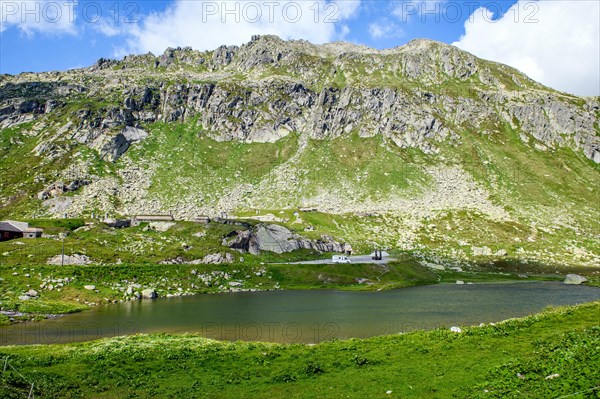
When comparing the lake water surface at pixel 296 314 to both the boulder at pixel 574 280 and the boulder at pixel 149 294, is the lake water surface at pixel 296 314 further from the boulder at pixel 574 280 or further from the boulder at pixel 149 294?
the boulder at pixel 574 280

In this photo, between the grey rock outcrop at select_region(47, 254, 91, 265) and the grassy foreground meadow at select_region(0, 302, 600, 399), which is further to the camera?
the grey rock outcrop at select_region(47, 254, 91, 265)

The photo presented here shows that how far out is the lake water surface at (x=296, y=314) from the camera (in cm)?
5188

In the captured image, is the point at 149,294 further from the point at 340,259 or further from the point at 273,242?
the point at 340,259

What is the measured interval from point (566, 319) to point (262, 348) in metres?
31.0

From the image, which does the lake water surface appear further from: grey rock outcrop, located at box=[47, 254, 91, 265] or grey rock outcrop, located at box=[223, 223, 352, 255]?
grey rock outcrop, located at box=[223, 223, 352, 255]

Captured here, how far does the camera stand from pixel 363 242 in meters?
150

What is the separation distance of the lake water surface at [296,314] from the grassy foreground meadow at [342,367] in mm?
11924

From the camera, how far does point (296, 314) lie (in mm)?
65312

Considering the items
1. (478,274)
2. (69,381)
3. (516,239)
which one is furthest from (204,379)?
(516,239)

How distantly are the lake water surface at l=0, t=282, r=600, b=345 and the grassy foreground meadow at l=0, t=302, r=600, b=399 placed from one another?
11924mm

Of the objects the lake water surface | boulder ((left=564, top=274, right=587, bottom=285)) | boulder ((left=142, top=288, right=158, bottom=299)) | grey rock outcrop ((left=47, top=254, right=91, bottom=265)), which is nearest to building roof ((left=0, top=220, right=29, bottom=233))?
grey rock outcrop ((left=47, top=254, right=91, bottom=265))

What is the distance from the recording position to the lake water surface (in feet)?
170

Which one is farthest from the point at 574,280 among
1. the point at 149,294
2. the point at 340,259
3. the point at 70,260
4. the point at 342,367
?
the point at 70,260

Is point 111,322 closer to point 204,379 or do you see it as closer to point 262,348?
point 262,348
